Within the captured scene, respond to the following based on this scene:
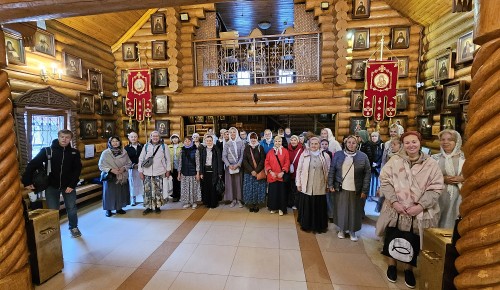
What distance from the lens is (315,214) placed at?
164 inches

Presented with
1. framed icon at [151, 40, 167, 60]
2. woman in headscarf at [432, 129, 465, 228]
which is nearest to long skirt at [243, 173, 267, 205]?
woman in headscarf at [432, 129, 465, 228]

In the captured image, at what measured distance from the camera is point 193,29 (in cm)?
809

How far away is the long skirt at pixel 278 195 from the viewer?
504cm

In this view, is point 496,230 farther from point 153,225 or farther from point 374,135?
point 374,135

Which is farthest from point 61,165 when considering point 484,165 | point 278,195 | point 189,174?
point 484,165

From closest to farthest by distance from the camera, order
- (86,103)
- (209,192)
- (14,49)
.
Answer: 1. (14,49)
2. (209,192)
3. (86,103)

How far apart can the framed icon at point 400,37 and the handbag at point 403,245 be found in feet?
20.9

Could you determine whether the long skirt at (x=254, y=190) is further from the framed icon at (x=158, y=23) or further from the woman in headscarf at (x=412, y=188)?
the framed icon at (x=158, y=23)

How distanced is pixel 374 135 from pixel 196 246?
494 centimetres

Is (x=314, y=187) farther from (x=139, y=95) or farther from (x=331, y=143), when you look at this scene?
(x=139, y=95)

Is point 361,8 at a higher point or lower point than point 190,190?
higher

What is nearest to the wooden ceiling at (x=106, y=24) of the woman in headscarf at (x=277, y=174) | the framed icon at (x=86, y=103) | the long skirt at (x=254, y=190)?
the framed icon at (x=86, y=103)

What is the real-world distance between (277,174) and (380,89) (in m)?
4.49

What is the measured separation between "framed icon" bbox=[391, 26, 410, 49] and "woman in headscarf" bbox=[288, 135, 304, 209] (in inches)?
187
